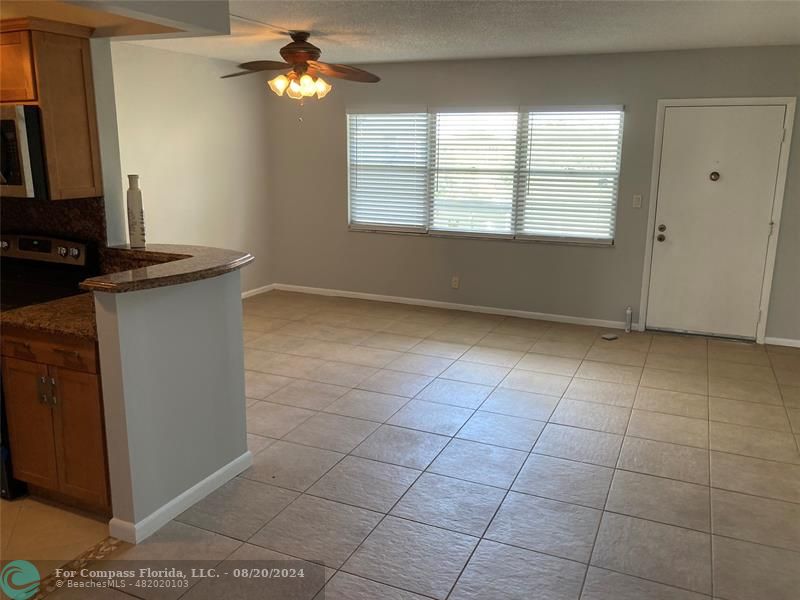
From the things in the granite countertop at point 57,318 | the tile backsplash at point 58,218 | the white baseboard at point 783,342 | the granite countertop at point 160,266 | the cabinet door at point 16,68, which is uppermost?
the cabinet door at point 16,68

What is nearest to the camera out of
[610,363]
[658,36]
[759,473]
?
[759,473]

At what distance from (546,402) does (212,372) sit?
2183 mm

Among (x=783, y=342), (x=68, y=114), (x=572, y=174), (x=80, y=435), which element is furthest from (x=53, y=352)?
(x=783, y=342)

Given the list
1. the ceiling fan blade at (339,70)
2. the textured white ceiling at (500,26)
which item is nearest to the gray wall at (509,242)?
Answer: the textured white ceiling at (500,26)

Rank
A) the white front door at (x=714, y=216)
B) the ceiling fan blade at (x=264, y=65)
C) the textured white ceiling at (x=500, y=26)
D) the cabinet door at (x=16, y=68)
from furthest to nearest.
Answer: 1. the white front door at (x=714, y=216)
2. the ceiling fan blade at (x=264, y=65)
3. the textured white ceiling at (x=500, y=26)
4. the cabinet door at (x=16, y=68)

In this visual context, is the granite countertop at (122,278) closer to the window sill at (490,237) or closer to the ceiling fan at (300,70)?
the ceiling fan at (300,70)

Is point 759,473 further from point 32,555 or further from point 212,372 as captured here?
point 32,555

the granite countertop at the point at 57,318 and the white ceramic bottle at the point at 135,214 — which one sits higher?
the white ceramic bottle at the point at 135,214

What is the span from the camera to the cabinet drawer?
2498 mm

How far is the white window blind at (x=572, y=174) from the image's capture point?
5.54 meters

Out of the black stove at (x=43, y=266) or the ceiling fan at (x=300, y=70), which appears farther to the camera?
the ceiling fan at (x=300, y=70)

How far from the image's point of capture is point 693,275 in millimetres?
5426

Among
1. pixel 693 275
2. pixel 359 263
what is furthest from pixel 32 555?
pixel 693 275

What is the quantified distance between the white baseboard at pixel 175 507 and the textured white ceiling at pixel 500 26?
2.49 meters
